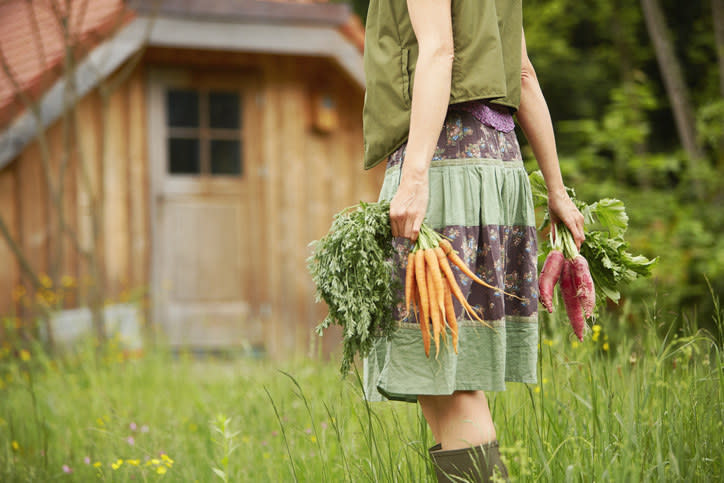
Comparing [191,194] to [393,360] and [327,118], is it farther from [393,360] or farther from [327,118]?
[393,360]

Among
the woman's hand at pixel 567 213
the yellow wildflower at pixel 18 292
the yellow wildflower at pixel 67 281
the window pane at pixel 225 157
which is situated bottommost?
the yellow wildflower at pixel 18 292

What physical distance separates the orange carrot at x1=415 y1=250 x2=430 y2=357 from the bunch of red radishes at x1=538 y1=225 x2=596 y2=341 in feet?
1.37

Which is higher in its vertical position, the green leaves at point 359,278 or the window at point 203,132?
the window at point 203,132

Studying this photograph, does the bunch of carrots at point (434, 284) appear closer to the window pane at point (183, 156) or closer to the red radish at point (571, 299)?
the red radish at point (571, 299)

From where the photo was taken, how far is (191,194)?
23.2 ft

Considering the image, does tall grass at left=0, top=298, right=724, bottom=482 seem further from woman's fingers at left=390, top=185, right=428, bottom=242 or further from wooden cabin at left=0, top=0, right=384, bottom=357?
wooden cabin at left=0, top=0, right=384, bottom=357

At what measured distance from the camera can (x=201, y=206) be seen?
710 cm

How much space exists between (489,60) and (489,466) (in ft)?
3.10

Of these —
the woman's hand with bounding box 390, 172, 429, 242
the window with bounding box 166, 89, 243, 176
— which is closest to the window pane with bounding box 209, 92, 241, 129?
the window with bounding box 166, 89, 243, 176

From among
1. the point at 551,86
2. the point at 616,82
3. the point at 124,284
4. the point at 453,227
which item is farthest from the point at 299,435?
the point at 616,82

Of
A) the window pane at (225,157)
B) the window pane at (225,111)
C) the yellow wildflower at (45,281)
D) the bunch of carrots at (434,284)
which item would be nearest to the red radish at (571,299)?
the bunch of carrots at (434,284)

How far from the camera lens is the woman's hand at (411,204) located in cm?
174

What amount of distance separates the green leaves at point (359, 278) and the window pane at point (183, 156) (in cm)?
→ 554

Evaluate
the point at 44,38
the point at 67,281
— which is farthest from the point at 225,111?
the point at 67,281
